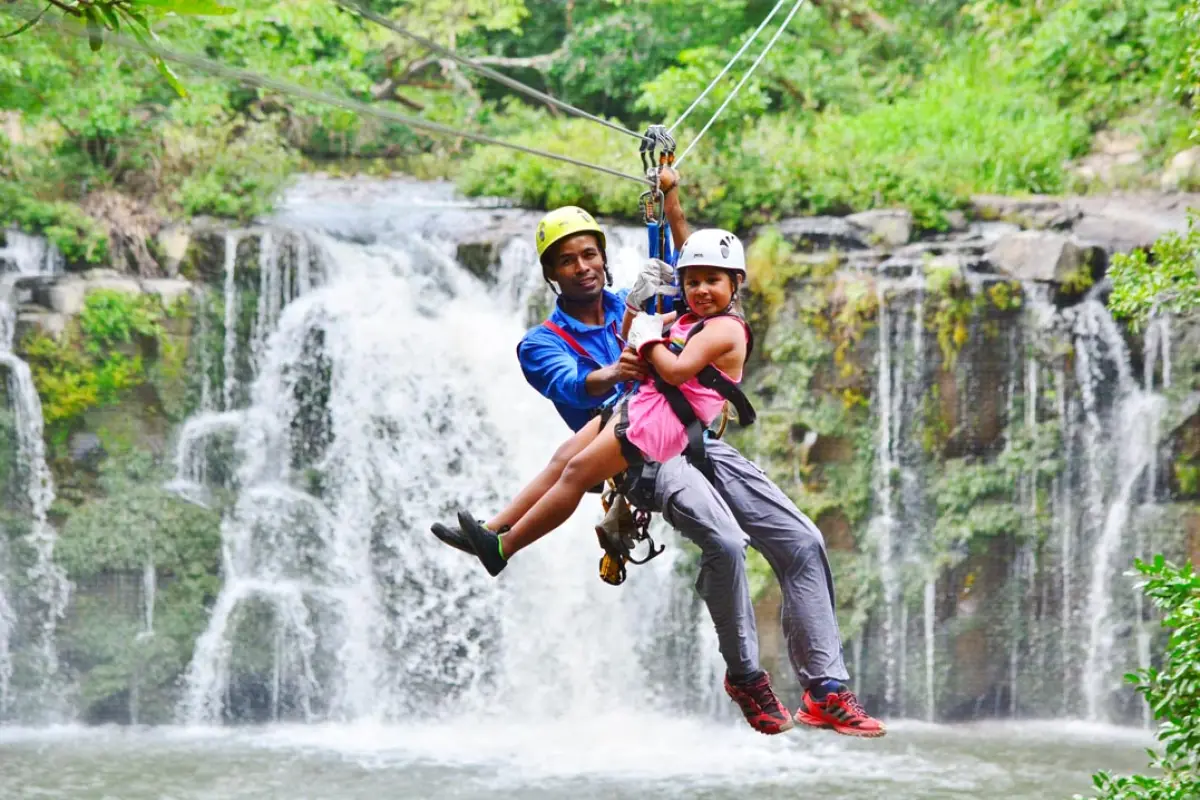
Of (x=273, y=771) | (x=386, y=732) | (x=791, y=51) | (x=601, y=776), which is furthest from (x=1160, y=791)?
(x=791, y=51)

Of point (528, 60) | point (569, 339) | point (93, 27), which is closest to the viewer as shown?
point (93, 27)

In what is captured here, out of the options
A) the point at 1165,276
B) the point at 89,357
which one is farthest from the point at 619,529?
the point at 89,357

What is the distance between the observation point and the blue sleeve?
4793 mm

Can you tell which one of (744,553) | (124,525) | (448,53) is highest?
(448,53)

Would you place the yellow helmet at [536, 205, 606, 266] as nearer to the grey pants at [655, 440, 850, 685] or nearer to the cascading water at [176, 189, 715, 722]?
the grey pants at [655, 440, 850, 685]

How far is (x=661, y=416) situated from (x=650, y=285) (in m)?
0.38

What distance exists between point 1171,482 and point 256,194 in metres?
8.02

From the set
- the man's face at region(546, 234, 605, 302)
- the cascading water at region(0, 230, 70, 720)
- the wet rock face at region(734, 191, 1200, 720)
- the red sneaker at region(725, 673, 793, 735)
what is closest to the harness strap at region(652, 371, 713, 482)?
the man's face at region(546, 234, 605, 302)

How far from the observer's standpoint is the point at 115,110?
45.0ft

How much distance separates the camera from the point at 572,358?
4.91m

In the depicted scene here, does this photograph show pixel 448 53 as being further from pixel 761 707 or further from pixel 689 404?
pixel 761 707

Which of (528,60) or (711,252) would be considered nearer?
(711,252)

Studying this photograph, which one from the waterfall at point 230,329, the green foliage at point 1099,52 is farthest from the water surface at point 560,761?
the green foliage at point 1099,52

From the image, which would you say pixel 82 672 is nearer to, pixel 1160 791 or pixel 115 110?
pixel 115 110
